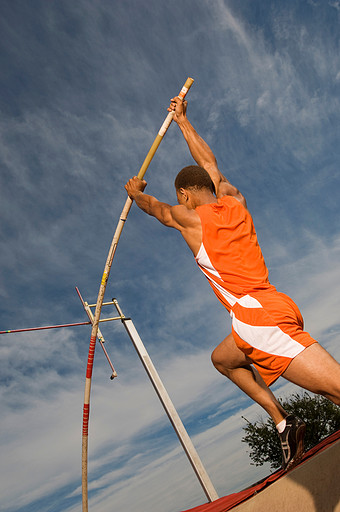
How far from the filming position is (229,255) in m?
2.82

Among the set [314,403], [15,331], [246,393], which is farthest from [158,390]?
[314,403]

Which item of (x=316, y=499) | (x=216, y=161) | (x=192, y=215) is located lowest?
(x=316, y=499)

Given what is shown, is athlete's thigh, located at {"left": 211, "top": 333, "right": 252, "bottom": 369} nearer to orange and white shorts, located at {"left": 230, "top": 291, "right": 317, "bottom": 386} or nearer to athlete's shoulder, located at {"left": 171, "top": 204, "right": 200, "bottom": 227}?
orange and white shorts, located at {"left": 230, "top": 291, "right": 317, "bottom": 386}

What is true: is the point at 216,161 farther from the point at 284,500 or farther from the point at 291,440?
the point at 284,500

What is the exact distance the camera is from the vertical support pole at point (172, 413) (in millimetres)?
8055

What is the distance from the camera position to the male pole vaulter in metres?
2.32

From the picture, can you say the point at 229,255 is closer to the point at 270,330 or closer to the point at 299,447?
the point at 270,330

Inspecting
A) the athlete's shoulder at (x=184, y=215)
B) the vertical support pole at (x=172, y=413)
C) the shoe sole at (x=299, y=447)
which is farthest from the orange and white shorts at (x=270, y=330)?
the vertical support pole at (x=172, y=413)

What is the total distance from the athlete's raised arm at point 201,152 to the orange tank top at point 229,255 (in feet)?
2.10

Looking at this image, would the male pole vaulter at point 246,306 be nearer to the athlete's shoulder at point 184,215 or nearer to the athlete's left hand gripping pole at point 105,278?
the athlete's shoulder at point 184,215

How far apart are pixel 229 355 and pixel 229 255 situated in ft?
2.76

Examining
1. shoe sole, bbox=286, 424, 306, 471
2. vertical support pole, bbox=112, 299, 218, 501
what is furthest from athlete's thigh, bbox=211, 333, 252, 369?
vertical support pole, bbox=112, 299, 218, 501

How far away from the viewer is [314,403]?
1862 cm

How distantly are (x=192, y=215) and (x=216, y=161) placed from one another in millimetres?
1150
